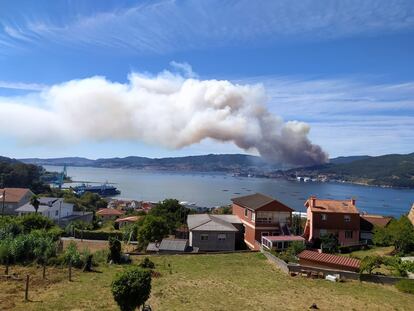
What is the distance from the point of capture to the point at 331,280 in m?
22.2

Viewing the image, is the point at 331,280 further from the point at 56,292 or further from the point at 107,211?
Result: the point at 107,211

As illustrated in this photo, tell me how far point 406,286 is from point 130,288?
47.5ft

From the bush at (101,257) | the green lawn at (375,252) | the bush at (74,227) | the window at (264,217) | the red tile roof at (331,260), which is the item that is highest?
the window at (264,217)

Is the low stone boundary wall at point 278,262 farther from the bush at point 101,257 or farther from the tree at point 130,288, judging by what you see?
the tree at point 130,288

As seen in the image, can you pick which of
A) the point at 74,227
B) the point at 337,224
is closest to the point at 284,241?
the point at 337,224

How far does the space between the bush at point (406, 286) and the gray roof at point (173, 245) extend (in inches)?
604

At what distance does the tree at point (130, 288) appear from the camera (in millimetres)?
13172

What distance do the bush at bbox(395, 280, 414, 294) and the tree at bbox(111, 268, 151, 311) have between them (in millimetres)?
13767

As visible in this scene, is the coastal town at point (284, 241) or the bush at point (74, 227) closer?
the coastal town at point (284, 241)

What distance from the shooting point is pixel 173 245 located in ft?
104

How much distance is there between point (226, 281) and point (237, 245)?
1707 centimetres

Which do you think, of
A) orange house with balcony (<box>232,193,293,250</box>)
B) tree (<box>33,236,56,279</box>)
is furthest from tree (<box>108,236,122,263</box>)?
orange house with balcony (<box>232,193,293,250</box>)

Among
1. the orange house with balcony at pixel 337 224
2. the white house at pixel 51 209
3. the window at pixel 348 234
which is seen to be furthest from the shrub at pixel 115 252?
the white house at pixel 51 209

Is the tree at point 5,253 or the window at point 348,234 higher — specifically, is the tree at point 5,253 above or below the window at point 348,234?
above
